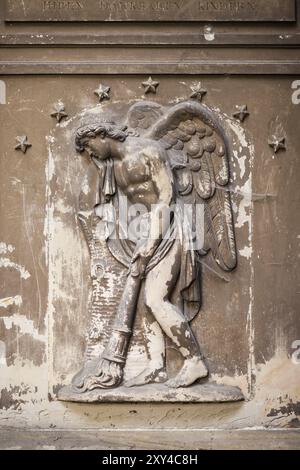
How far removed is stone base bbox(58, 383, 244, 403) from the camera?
22.5 feet

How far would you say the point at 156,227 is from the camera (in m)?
6.87

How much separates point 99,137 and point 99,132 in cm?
4

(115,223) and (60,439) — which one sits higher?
(115,223)

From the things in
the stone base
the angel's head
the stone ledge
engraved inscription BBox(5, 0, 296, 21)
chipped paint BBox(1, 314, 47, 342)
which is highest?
engraved inscription BBox(5, 0, 296, 21)

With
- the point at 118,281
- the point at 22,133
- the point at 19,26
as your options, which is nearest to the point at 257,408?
the point at 118,281

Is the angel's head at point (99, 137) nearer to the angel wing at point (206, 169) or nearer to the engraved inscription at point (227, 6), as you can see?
the angel wing at point (206, 169)

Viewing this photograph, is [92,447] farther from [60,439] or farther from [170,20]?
[170,20]

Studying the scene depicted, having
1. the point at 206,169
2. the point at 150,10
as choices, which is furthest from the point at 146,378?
the point at 150,10

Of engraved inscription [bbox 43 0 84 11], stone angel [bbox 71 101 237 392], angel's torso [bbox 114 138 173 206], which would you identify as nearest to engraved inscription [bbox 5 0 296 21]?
engraved inscription [bbox 43 0 84 11]

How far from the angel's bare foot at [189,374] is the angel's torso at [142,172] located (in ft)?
3.82

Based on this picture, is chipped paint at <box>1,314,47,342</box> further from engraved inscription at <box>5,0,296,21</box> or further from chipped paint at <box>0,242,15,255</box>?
engraved inscription at <box>5,0,296,21</box>

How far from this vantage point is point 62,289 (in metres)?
7.00

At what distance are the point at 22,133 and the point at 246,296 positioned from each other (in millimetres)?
1991

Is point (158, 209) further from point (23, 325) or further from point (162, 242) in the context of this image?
point (23, 325)
